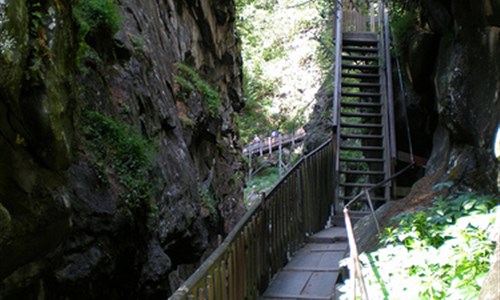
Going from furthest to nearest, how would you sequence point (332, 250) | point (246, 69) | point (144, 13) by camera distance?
point (246, 69) → point (144, 13) → point (332, 250)

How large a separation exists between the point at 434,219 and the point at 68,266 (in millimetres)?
3716

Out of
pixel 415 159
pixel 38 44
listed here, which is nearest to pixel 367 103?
pixel 415 159

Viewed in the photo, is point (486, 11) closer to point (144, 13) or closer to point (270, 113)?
point (144, 13)

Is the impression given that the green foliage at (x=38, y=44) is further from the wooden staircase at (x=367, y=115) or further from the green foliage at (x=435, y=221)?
the wooden staircase at (x=367, y=115)

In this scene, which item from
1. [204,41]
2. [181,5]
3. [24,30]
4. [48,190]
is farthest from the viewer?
[204,41]

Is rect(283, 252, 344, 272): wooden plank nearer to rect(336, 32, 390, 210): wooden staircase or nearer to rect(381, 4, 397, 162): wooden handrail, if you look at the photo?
rect(336, 32, 390, 210): wooden staircase

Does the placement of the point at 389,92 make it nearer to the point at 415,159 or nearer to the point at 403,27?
the point at 403,27

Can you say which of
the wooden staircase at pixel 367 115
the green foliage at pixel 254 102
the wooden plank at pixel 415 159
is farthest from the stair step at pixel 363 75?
the green foliage at pixel 254 102

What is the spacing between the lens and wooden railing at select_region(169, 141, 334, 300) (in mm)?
4520

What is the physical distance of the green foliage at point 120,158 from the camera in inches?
242

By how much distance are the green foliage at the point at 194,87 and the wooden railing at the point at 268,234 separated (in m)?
2.87

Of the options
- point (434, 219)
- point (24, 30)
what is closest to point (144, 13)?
point (24, 30)

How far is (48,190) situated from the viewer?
4.64 metres

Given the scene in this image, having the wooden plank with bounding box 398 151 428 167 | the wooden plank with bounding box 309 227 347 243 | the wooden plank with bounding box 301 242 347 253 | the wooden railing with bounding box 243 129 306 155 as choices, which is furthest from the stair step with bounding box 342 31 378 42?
the wooden railing with bounding box 243 129 306 155
